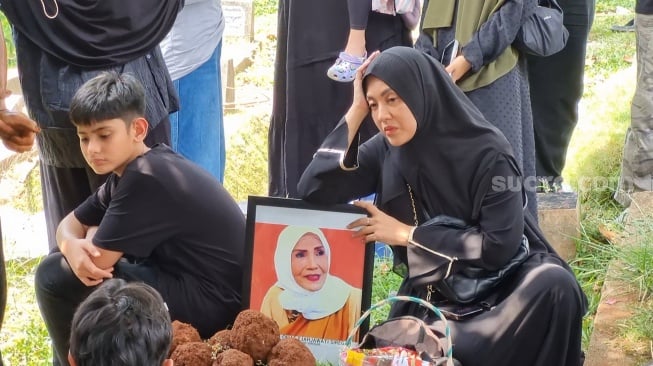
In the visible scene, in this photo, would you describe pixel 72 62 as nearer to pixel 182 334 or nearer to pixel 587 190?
pixel 182 334

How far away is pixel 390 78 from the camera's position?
285 cm

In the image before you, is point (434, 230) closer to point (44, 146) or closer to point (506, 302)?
point (506, 302)

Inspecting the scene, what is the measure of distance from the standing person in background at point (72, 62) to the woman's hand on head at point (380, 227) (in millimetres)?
1004

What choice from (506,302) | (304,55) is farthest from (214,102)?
(506,302)

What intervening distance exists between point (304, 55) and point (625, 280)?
1669 millimetres

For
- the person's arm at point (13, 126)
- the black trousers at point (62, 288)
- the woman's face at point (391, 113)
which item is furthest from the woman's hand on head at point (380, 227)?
the person's arm at point (13, 126)

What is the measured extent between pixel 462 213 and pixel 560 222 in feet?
4.86

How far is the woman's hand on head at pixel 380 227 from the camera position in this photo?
2969 millimetres

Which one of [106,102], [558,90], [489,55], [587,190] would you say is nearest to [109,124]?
[106,102]

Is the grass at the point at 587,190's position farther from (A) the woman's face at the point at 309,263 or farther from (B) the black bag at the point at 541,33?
(B) the black bag at the point at 541,33

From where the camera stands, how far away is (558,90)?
4613mm

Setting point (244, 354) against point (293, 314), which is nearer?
point (244, 354)

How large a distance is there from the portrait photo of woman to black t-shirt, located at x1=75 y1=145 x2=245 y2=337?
150 mm

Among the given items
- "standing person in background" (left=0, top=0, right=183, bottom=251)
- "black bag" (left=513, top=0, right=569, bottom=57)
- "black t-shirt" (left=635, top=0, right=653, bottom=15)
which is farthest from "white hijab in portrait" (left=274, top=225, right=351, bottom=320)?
"black t-shirt" (left=635, top=0, right=653, bottom=15)
